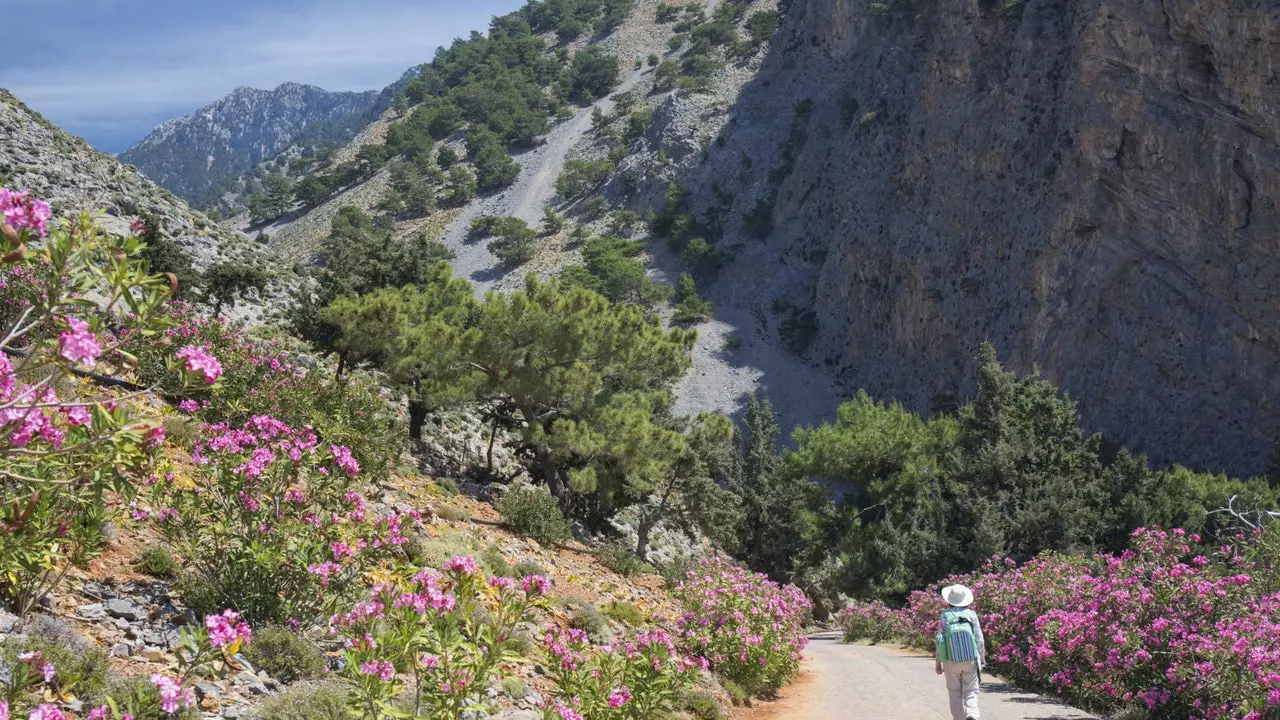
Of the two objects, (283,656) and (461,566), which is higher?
(461,566)

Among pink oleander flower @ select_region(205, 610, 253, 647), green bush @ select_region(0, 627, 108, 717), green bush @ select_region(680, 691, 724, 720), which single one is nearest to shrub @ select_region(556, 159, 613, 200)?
green bush @ select_region(680, 691, 724, 720)

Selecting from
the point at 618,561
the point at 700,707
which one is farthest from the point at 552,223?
the point at 700,707

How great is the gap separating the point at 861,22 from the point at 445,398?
63595 mm

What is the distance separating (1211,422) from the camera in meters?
35.0

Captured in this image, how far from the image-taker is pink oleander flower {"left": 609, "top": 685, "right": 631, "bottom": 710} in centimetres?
626

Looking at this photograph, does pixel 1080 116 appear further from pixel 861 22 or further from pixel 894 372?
pixel 861 22

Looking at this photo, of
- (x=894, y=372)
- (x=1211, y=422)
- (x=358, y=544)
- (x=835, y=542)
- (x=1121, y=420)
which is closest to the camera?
(x=358, y=544)

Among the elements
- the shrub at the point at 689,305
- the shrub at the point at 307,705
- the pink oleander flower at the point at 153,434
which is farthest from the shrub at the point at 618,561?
the shrub at the point at 689,305

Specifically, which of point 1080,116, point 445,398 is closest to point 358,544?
point 445,398

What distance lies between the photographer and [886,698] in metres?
10.5

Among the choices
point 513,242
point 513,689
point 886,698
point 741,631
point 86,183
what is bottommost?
point 886,698

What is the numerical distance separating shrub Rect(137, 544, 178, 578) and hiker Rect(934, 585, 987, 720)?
6433 mm

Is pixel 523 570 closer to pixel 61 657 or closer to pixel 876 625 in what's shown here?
pixel 61 657

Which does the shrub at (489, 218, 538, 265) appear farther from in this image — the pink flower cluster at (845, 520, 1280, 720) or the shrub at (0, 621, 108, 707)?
the shrub at (0, 621, 108, 707)
